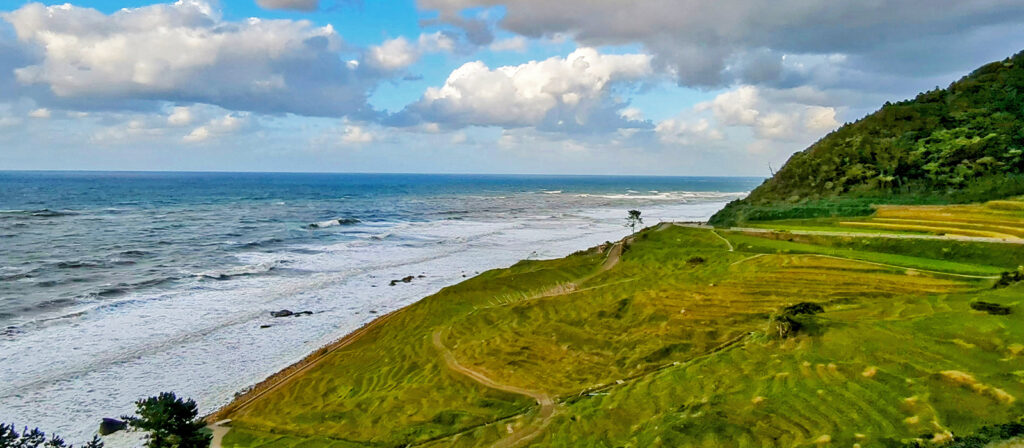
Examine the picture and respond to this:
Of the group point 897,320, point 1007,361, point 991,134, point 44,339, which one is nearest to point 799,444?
point 1007,361

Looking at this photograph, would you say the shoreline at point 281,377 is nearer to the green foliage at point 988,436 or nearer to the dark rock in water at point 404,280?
the dark rock in water at point 404,280

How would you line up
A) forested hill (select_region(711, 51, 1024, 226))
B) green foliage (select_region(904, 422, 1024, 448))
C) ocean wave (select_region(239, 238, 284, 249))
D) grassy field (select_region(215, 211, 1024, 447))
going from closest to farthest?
green foliage (select_region(904, 422, 1024, 448))
grassy field (select_region(215, 211, 1024, 447))
forested hill (select_region(711, 51, 1024, 226))
ocean wave (select_region(239, 238, 284, 249))

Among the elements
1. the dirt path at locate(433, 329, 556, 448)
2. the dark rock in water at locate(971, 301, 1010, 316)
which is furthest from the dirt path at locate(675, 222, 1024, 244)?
→ the dirt path at locate(433, 329, 556, 448)

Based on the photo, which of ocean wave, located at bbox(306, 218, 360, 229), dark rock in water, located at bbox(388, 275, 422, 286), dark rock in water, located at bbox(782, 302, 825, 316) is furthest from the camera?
ocean wave, located at bbox(306, 218, 360, 229)

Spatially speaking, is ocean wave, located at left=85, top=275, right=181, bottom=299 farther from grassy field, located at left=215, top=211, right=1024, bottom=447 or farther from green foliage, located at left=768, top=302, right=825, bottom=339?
green foliage, located at left=768, top=302, right=825, bottom=339

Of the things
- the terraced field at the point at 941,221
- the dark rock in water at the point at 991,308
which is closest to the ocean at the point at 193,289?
the terraced field at the point at 941,221

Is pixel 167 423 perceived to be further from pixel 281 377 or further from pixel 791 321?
pixel 791 321

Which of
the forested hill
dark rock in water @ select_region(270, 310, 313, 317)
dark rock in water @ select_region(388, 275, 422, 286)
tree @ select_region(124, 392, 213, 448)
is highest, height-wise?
the forested hill

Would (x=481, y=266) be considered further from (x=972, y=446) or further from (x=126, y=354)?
(x=972, y=446)
